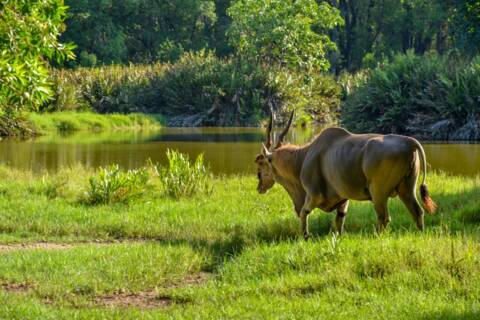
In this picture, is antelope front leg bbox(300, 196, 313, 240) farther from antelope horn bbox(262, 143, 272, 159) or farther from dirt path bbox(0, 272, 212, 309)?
dirt path bbox(0, 272, 212, 309)

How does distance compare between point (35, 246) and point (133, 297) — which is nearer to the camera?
point (133, 297)

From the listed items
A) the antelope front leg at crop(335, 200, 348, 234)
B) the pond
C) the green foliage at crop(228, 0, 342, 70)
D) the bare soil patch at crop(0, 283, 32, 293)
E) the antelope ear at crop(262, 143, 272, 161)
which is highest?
the green foliage at crop(228, 0, 342, 70)

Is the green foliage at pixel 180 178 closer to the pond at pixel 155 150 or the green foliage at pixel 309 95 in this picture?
the pond at pixel 155 150

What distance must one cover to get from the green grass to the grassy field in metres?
25.6

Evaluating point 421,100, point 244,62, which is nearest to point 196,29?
point 244,62

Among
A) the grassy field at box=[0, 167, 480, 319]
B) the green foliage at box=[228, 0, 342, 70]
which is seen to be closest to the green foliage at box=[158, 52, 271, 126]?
the green foliage at box=[228, 0, 342, 70]

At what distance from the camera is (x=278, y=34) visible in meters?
49.8

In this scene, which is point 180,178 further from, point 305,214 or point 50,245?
point 305,214

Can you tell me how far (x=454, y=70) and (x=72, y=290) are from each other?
2659cm

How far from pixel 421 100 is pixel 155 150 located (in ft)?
33.7

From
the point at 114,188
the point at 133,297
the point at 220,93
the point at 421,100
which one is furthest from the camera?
the point at 220,93

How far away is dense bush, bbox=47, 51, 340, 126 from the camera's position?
150 feet

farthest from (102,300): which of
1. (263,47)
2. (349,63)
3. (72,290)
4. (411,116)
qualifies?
(349,63)

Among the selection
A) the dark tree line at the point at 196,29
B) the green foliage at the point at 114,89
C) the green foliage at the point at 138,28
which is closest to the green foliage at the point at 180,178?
the green foliage at the point at 114,89
